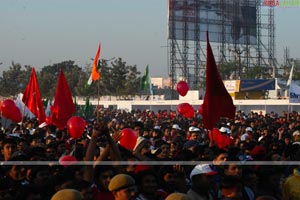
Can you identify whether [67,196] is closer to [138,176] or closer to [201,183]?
[138,176]

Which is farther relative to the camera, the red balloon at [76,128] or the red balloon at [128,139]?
the red balloon at [76,128]

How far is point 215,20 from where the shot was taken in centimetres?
5566

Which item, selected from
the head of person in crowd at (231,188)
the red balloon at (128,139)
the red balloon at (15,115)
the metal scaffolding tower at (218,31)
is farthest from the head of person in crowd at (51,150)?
the metal scaffolding tower at (218,31)

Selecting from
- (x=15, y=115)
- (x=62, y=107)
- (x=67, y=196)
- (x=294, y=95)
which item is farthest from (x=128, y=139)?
(x=294, y=95)

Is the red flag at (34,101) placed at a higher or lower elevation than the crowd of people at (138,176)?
higher

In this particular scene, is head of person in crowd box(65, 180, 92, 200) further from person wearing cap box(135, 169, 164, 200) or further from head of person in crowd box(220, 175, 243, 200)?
head of person in crowd box(220, 175, 243, 200)

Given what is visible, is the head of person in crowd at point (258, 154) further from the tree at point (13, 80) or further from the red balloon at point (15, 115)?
the tree at point (13, 80)

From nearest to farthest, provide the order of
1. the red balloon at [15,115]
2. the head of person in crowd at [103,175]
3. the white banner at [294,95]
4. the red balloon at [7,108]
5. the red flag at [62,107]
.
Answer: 1. the head of person in crowd at [103,175]
2. the red flag at [62,107]
3. the red balloon at [7,108]
4. the red balloon at [15,115]
5. the white banner at [294,95]

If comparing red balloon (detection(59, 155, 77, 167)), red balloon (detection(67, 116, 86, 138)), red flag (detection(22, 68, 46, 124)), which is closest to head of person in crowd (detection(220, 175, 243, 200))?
red balloon (detection(59, 155, 77, 167))

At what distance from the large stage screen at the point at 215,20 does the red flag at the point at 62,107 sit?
39933 millimetres

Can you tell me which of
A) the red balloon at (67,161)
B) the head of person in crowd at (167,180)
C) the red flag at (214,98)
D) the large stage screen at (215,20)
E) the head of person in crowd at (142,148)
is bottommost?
the head of person in crowd at (167,180)

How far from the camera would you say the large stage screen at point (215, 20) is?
Result: 53.0 m

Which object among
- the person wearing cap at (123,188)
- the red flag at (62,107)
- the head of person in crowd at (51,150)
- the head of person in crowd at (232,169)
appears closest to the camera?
the person wearing cap at (123,188)

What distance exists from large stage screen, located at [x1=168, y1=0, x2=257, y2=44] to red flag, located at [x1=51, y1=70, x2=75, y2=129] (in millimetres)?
39933
